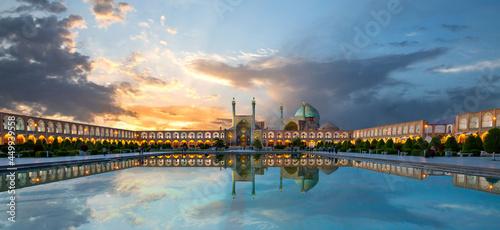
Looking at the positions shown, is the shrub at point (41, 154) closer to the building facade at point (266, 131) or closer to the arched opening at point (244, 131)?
the building facade at point (266, 131)

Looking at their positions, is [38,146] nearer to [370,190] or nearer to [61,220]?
[61,220]

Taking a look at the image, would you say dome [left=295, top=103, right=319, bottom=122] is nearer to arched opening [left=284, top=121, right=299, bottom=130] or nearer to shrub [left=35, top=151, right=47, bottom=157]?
arched opening [left=284, top=121, right=299, bottom=130]

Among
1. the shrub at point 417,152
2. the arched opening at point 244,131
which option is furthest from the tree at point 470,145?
the arched opening at point 244,131

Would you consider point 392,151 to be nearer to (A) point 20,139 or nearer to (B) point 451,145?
(B) point 451,145

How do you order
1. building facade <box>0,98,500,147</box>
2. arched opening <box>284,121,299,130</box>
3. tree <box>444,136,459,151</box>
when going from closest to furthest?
tree <box>444,136,459,151</box>
building facade <box>0,98,500,147</box>
arched opening <box>284,121,299,130</box>

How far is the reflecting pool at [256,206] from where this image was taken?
4172mm

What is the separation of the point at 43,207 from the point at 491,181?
1092 cm

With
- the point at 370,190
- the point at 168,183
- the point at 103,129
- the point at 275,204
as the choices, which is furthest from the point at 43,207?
the point at 103,129

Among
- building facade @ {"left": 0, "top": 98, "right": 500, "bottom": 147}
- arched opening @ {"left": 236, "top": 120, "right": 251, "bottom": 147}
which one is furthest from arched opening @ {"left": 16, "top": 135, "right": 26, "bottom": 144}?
arched opening @ {"left": 236, "top": 120, "right": 251, "bottom": 147}

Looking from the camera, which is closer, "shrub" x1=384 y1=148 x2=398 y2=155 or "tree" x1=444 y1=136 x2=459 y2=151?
"tree" x1=444 y1=136 x2=459 y2=151

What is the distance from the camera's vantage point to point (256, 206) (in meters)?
5.16

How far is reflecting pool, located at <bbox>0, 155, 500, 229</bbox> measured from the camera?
13.7 feet

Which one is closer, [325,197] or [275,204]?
[275,204]

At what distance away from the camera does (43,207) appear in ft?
16.6
